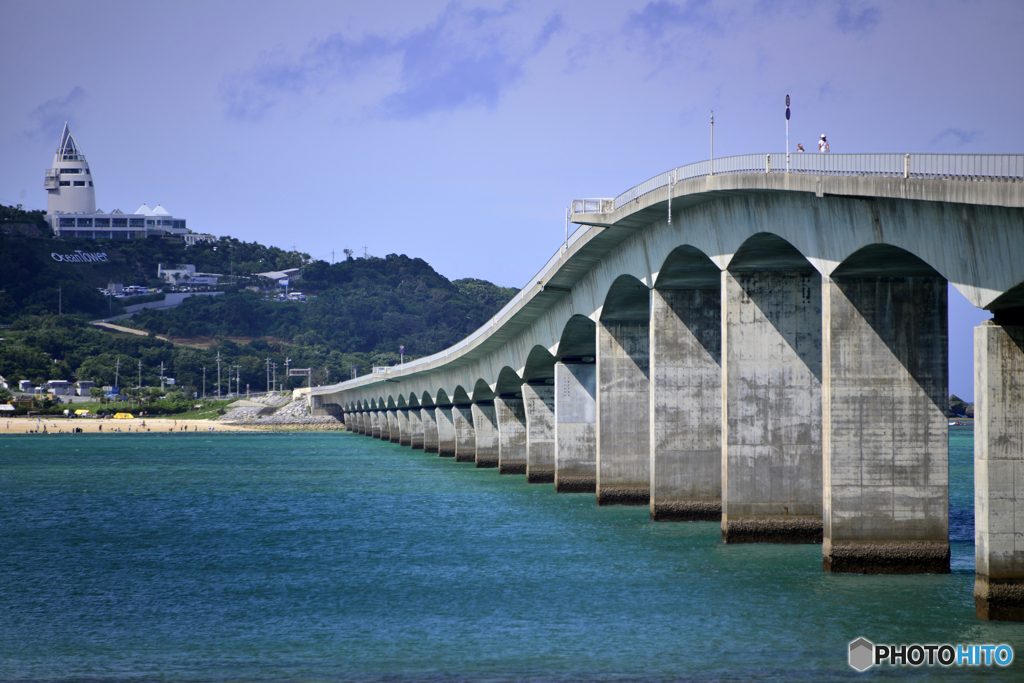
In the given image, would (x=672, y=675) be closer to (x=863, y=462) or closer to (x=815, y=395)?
(x=863, y=462)

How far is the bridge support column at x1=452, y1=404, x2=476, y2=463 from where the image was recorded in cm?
Answer: 8219

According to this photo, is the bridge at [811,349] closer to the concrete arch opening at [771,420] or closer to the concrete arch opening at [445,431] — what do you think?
the concrete arch opening at [771,420]

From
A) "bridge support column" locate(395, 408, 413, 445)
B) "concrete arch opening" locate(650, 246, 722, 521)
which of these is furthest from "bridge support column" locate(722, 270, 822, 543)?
"bridge support column" locate(395, 408, 413, 445)

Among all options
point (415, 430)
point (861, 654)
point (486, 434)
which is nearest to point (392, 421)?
point (415, 430)

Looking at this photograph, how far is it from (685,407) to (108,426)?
146175 mm

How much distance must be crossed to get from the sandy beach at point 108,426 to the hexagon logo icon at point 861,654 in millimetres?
151782

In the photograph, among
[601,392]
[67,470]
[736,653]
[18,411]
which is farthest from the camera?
[18,411]

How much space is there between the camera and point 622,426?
41.9m

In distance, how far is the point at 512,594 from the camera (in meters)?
24.7

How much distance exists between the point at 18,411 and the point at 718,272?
168 m

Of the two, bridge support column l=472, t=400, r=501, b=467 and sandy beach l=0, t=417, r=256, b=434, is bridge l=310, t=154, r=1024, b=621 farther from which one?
sandy beach l=0, t=417, r=256, b=434

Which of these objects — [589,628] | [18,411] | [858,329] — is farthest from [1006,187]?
[18,411]
